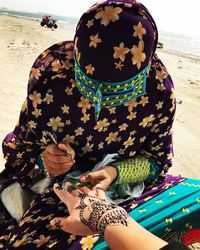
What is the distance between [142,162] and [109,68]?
1.84ft

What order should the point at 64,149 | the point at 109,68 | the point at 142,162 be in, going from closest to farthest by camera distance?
the point at 109,68, the point at 64,149, the point at 142,162

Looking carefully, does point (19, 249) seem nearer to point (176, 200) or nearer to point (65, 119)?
point (65, 119)

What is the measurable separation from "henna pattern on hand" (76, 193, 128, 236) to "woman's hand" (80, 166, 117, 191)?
0.32 m

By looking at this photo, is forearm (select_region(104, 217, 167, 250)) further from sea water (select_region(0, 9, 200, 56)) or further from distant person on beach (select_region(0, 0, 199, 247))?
sea water (select_region(0, 9, 200, 56))

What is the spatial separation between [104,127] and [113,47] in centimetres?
42

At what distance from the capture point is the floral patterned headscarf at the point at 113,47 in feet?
4.23

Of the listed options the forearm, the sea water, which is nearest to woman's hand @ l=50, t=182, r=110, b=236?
the forearm

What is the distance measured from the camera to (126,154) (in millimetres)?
1729

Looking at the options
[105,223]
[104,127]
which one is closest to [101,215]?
[105,223]

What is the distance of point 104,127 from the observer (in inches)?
62.9

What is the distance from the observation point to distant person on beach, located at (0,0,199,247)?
1323mm

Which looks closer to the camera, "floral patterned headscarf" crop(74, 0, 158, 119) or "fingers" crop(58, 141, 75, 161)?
"floral patterned headscarf" crop(74, 0, 158, 119)

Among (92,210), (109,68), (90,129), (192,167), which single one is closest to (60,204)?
(90,129)

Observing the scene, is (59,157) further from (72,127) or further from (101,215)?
(101,215)
